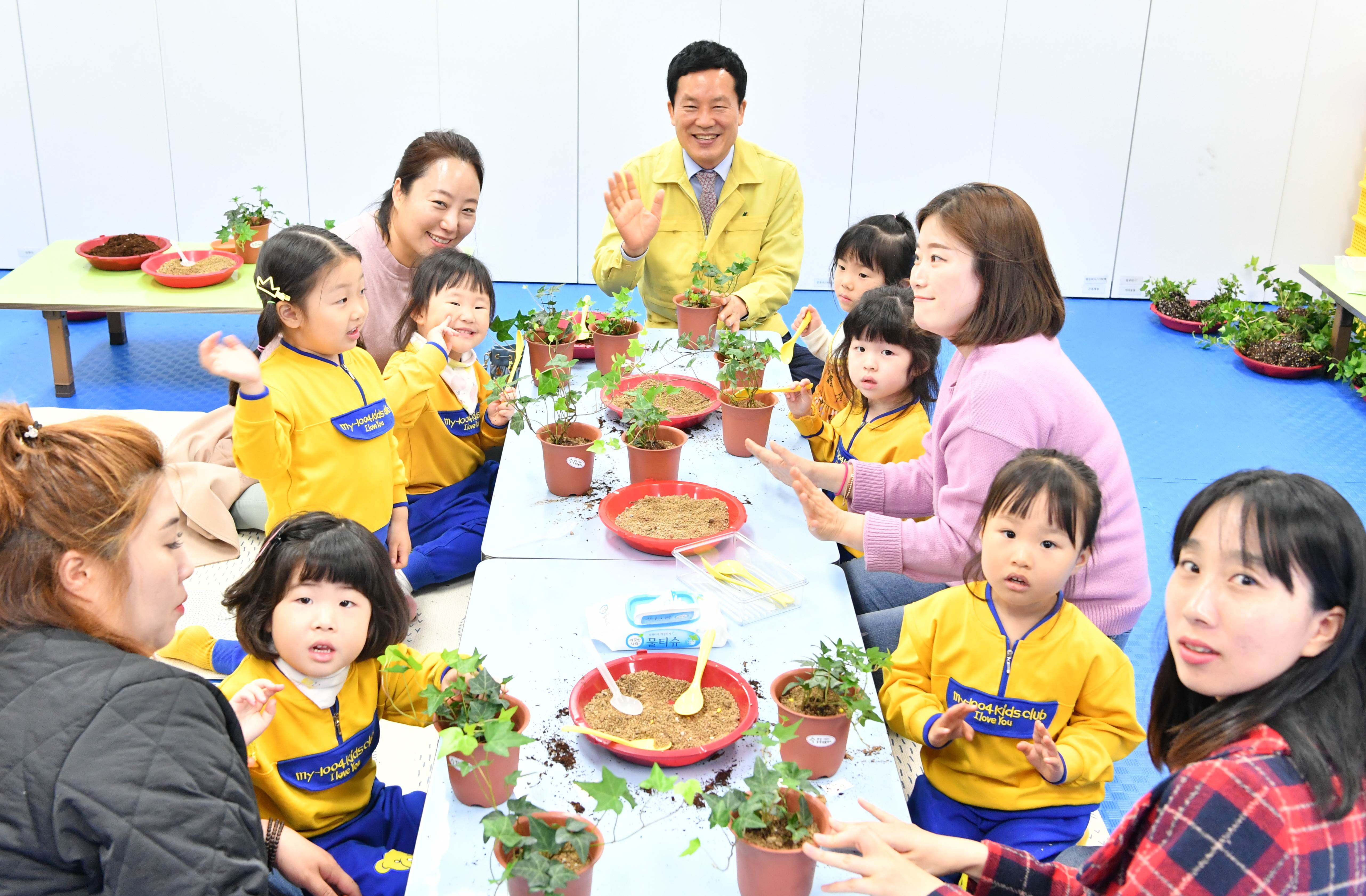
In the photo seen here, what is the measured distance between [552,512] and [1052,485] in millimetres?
1069

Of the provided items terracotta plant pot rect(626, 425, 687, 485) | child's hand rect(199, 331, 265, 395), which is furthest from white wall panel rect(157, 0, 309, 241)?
terracotta plant pot rect(626, 425, 687, 485)

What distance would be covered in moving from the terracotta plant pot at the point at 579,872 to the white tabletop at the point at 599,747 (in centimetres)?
9

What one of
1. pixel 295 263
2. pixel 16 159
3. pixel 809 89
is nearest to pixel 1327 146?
pixel 809 89

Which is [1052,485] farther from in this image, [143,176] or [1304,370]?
[143,176]

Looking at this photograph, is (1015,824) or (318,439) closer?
(1015,824)

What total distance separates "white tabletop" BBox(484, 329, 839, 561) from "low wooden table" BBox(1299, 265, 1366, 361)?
3.46m

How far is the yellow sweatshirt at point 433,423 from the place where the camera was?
9.20 ft

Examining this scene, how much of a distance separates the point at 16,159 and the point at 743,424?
538 centimetres

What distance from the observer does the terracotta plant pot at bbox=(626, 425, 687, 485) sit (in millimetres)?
2389

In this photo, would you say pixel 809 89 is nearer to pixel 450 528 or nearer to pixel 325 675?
pixel 450 528

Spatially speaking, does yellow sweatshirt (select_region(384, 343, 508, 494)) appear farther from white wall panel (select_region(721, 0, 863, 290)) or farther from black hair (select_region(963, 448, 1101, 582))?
white wall panel (select_region(721, 0, 863, 290))

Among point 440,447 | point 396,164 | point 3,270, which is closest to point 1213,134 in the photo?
point 396,164

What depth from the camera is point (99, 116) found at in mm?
5879

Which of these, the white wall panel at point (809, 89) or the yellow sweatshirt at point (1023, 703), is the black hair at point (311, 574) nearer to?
the yellow sweatshirt at point (1023, 703)
